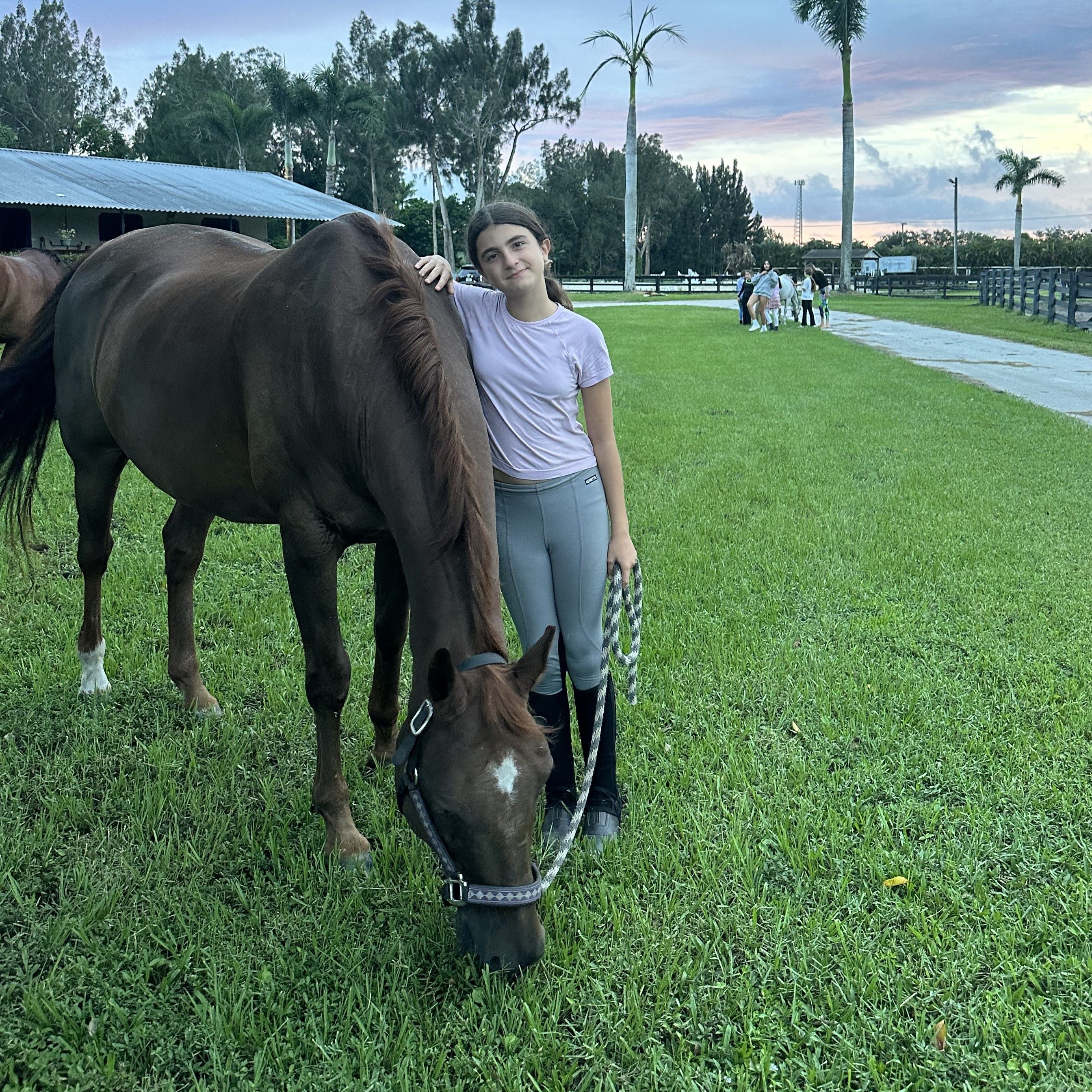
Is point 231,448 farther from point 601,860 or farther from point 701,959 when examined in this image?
point 701,959

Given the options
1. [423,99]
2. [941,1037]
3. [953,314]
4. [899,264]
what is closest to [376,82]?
[423,99]

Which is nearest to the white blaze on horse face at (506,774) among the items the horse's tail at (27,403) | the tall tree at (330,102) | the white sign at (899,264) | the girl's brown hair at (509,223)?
the girl's brown hair at (509,223)

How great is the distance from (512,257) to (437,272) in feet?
1.01

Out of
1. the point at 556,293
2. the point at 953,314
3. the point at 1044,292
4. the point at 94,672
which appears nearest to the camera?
the point at 556,293

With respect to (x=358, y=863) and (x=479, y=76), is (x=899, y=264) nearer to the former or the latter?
(x=479, y=76)

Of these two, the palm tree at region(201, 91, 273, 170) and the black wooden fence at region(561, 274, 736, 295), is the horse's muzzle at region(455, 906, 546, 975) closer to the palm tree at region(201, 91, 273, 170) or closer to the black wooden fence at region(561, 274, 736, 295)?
the black wooden fence at region(561, 274, 736, 295)

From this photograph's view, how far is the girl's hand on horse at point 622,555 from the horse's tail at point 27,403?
2909 mm

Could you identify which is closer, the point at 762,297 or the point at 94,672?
the point at 94,672

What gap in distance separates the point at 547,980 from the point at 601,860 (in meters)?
0.55

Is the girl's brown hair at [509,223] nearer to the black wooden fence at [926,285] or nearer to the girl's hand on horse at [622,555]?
the girl's hand on horse at [622,555]

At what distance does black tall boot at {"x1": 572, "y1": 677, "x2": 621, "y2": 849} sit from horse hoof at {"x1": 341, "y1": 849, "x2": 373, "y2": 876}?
0.69m

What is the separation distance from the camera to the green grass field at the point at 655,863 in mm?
2150

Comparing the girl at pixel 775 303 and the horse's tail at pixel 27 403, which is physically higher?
the girl at pixel 775 303

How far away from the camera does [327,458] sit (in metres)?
2.70
